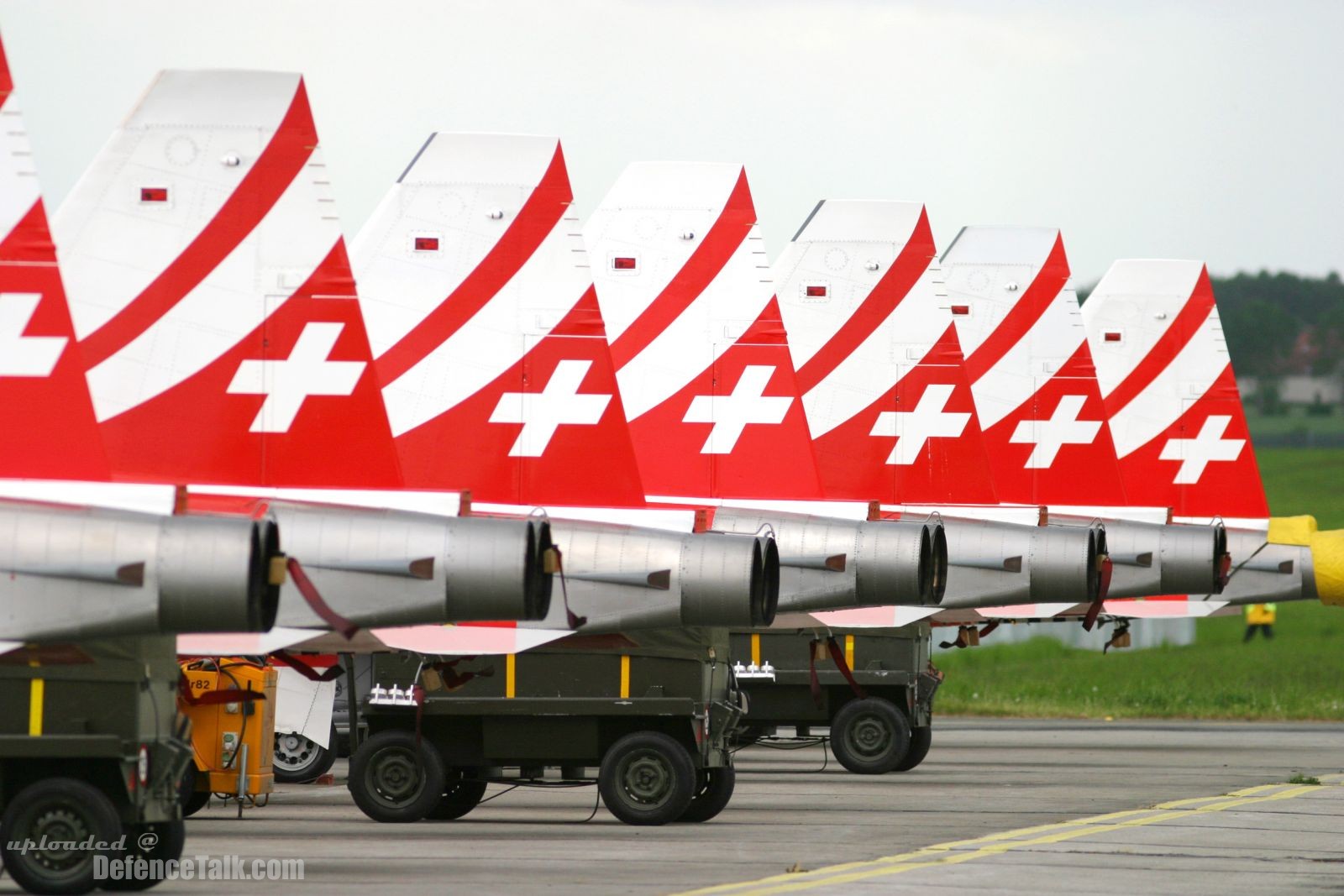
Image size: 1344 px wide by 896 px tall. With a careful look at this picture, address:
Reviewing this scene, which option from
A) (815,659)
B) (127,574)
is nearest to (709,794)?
(815,659)

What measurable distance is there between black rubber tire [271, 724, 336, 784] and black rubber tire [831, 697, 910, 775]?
6.32 meters

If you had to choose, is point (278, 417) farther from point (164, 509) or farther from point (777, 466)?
point (777, 466)

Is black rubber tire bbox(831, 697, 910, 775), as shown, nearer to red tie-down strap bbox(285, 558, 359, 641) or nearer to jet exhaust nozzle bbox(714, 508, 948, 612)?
jet exhaust nozzle bbox(714, 508, 948, 612)

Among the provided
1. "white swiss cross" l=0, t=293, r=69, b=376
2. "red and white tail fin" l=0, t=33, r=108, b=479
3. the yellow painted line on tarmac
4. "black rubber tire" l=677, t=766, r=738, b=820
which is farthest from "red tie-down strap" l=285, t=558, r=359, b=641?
"black rubber tire" l=677, t=766, r=738, b=820

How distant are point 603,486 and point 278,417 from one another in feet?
13.0

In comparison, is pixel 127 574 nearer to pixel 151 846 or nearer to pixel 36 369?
pixel 36 369

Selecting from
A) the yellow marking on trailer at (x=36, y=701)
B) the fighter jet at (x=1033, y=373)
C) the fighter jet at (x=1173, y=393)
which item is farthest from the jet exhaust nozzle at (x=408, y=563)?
the fighter jet at (x=1173, y=393)

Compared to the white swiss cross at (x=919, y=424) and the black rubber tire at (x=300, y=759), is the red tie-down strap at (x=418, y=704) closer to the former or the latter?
the black rubber tire at (x=300, y=759)

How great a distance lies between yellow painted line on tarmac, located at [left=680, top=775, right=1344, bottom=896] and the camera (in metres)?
14.8

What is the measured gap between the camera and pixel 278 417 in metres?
16.2

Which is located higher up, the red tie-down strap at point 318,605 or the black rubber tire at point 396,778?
the red tie-down strap at point 318,605

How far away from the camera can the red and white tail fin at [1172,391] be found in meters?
33.0

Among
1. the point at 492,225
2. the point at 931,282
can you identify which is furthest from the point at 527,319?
the point at 931,282

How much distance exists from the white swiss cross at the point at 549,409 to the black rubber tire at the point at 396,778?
285cm
